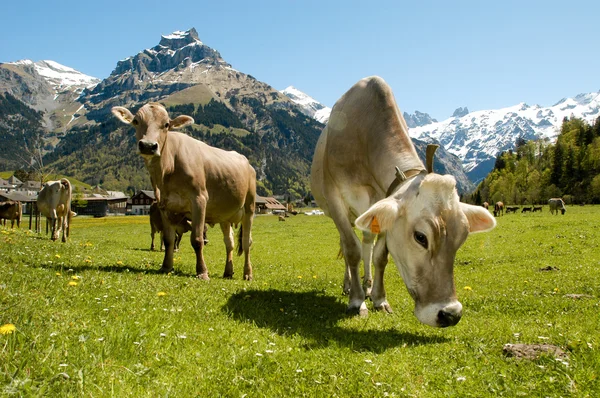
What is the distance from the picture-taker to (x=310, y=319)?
6.34m

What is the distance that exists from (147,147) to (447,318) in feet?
22.0

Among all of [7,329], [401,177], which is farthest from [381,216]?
[7,329]

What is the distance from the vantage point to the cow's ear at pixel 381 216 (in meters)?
5.29

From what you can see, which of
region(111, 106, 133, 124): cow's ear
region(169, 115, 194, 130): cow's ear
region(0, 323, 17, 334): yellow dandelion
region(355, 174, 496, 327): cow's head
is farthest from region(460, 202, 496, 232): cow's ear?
region(111, 106, 133, 124): cow's ear

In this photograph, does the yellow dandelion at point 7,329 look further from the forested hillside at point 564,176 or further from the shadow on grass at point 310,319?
the forested hillside at point 564,176

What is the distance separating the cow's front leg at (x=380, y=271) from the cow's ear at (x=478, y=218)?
133 cm

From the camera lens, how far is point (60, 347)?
11.4ft

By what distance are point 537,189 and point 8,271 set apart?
13132cm

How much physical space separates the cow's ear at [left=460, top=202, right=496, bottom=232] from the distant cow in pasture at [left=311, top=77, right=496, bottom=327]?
0.01m

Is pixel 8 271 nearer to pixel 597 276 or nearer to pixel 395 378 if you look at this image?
pixel 395 378

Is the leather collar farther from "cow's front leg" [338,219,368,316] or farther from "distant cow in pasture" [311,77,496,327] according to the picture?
"cow's front leg" [338,219,368,316]

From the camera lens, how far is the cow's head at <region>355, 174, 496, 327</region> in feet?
15.8

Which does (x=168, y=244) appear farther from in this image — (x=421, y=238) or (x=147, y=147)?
(x=421, y=238)

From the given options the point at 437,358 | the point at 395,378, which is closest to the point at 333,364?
the point at 395,378
